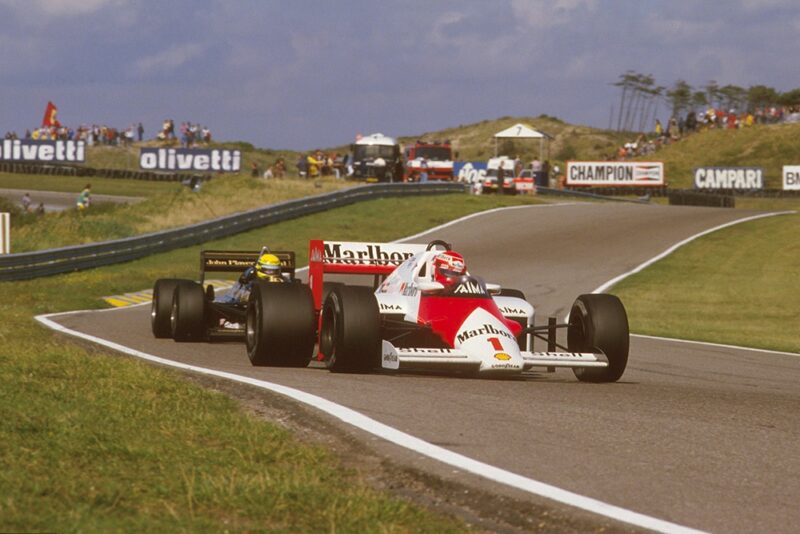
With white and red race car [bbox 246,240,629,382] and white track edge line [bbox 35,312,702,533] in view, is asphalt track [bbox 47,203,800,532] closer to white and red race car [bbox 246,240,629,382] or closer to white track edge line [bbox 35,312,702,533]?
white track edge line [bbox 35,312,702,533]

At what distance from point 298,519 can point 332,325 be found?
574cm

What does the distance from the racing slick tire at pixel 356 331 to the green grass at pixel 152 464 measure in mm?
1414

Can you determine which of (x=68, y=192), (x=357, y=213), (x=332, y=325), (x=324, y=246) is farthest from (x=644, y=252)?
(x=68, y=192)

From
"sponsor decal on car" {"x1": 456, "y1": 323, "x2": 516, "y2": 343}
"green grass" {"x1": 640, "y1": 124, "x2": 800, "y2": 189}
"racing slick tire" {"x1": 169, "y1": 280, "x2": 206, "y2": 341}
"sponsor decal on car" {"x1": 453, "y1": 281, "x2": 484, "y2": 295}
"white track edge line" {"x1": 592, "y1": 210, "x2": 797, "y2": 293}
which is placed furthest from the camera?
"green grass" {"x1": 640, "y1": 124, "x2": 800, "y2": 189}

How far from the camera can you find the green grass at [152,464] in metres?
4.88

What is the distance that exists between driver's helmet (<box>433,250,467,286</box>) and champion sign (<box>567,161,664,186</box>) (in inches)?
2207

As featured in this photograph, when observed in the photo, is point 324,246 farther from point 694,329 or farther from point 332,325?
point 694,329

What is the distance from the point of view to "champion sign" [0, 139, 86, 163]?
69.9 metres

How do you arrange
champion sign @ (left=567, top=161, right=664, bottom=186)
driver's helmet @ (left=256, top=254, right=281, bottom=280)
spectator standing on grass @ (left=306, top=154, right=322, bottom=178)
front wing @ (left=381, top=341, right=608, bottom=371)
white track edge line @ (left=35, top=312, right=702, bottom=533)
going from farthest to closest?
champion sign @ (left=567, top=161, right=664, bottom=186) → spectator standing on grass @ (left=306, top=154, right=322, bottom=178) → driver's helmet @ (left=256, top=254, right=281, bottom=280) → front wing @ (left=381, top=341, right=608, bottom=371) → white track edge line @ (left=35, top=312, right=702, bottom=533)

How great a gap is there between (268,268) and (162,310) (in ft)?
4.98

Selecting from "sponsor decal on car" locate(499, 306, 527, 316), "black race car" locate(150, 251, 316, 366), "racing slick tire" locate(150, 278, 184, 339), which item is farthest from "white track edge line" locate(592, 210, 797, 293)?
"sponsor decal on car" locate(499, 306, 527, 316)

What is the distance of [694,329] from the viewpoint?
20.1m

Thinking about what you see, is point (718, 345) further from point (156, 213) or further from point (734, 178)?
point (734, 178)

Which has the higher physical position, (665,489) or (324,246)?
(324,246)
